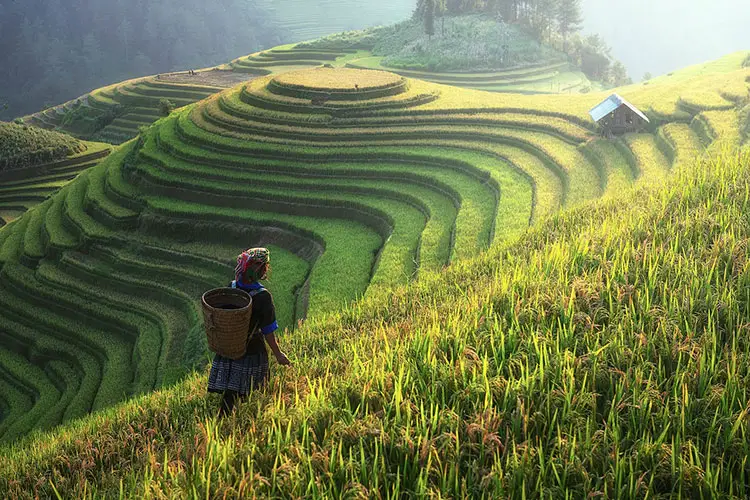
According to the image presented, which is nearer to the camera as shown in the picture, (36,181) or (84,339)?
(84,339)

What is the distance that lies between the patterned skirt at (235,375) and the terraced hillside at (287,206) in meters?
6.35

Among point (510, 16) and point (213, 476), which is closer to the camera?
point (213, 476)

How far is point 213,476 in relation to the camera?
3273 millimetres

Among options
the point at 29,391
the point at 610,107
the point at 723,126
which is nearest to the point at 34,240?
the point at 29,391

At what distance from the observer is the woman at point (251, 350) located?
4730mm

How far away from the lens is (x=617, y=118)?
16.2 meters

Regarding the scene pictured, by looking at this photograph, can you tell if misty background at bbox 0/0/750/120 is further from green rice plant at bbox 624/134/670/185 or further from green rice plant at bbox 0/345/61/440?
green rice plant at bbox 624/134/670/185

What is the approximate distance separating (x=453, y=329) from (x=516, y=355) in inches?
26.2

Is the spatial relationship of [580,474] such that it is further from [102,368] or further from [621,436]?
[102,368]

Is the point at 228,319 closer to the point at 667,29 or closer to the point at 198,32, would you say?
the point at 198,32

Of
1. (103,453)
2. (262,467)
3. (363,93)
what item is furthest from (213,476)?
(363,93)

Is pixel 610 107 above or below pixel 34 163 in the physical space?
above

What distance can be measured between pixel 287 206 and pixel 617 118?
985 centimetres

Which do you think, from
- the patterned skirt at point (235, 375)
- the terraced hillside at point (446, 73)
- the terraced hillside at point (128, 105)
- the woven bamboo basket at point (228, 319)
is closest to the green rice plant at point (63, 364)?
the patterned skirt at point (235, 375)
